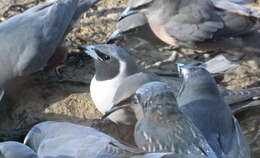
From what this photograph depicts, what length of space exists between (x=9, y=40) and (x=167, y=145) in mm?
2241

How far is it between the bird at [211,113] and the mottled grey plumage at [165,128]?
0.69ft

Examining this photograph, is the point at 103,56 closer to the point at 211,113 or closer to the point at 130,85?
the point at 130,85

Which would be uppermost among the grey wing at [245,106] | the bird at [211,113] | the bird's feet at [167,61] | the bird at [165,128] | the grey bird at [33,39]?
the grey bird at [33,39]

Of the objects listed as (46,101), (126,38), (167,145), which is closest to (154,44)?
(126,38)

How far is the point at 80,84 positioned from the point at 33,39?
692 mm

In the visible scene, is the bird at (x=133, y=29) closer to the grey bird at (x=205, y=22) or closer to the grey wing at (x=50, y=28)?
the grey bird at (x=205, y=22)

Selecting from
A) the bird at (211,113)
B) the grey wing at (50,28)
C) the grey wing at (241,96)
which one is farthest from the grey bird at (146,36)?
the bird at (211,113)

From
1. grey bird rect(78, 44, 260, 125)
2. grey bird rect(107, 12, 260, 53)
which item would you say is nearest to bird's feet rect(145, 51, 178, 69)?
grey bird rect(107, 12, 260, 53)

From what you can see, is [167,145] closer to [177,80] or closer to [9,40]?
[177,80]

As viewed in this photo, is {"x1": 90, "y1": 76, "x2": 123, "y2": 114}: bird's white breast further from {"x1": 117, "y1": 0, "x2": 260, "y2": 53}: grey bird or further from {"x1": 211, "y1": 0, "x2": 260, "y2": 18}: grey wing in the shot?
{"x1": 211, "y1": 0, "x2": 260, "y2": 18}: grey wing

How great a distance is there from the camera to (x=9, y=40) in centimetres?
485

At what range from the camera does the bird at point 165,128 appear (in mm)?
3426

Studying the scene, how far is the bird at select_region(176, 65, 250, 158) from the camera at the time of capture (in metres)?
3.65

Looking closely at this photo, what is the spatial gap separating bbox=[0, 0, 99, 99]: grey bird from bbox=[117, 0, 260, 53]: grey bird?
1.04 metres
